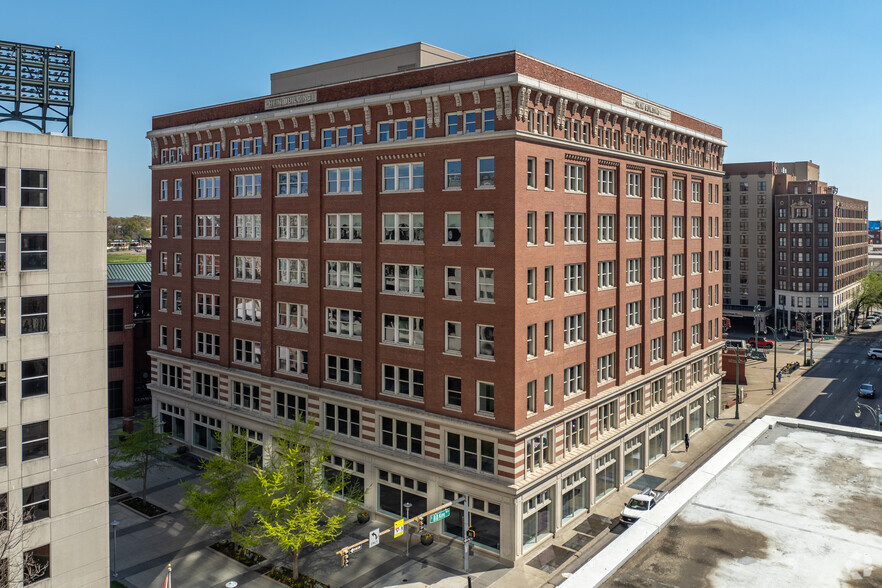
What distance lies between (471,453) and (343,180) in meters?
20.3

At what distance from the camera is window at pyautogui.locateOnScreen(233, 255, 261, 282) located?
166 feet

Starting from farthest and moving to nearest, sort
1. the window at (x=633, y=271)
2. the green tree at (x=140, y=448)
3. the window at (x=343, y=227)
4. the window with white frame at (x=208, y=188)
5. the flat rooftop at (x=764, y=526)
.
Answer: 1. the window with white frame at (x=208, y=188)
2. the window at (x=633, y=271)
3. the window at (x=343, y=227)
4. the green tree at (x=140, y=448)
5. the flat rooftop at (x=764, y=526)

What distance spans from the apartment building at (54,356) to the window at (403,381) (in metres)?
17.8

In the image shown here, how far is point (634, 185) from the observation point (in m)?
48.5

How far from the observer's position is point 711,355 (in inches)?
2457

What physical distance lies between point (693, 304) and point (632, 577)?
4883 centimetres

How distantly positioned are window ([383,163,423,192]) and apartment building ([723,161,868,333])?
102429mm

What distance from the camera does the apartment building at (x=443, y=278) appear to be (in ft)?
121

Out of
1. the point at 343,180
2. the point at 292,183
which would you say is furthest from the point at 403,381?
the point at 292,183

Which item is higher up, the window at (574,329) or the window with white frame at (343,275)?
the window with white frame at (343,275)

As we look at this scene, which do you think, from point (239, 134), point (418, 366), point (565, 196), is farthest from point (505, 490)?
point (239, 134)

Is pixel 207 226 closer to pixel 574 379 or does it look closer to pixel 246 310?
pixel 246 310

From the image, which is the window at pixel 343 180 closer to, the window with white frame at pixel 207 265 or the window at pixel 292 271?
the window at pixel 292 271

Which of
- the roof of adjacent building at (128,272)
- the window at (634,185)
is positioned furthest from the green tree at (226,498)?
the roof of adjacent building at (128,272)
